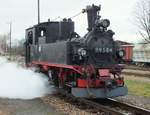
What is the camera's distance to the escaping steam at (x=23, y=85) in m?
15.3

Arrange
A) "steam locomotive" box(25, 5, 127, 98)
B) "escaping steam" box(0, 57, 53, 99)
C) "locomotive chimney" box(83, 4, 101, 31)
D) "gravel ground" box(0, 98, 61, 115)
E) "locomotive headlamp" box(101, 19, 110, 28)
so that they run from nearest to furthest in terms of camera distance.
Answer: "gravel ground" box(0, 98, 61, 115) → "steam locomotive" box(25, 5, 127, 98) → "locomotive headlamp" box(101, 19, 110, 28) → "locomotive chimney" box(83, 4, 101, 31) → "escaping steam" box(0, 57, 53, 99)

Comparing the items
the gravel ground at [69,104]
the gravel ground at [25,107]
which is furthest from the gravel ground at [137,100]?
the gravel ground at [25,107]

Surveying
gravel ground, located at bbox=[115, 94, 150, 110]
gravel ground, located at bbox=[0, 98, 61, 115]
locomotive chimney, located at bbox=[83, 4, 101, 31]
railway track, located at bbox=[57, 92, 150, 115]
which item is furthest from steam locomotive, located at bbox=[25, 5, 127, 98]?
gravel ground, located at bbox=[0, 98, 61, 115]

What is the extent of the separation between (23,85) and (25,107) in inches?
162

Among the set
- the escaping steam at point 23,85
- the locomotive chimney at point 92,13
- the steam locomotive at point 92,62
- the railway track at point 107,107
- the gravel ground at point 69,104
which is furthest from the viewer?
the escaping steam at point 23,85

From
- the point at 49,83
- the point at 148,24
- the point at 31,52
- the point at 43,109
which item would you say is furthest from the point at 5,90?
the point at 148,24

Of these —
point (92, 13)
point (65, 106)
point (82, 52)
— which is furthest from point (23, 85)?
point (92, 13)

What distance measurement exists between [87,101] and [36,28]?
5632 millimetres

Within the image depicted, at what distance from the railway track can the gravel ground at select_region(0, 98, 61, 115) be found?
112cm

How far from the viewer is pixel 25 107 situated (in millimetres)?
12211

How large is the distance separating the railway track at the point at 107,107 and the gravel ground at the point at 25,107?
1116mm

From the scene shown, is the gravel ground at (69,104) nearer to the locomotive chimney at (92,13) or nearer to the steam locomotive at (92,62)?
the steam locomotive at (92,62)

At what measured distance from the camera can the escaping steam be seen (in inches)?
601

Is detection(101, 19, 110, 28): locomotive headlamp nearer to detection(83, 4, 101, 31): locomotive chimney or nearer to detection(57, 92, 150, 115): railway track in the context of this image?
detection(83, 4, 101, 31): locomotive chimney
